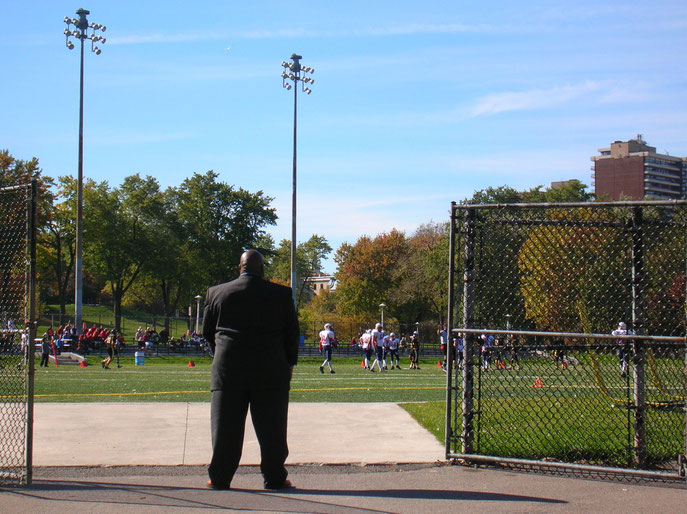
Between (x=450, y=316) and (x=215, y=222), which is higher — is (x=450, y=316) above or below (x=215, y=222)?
→ below

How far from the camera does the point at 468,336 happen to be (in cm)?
743

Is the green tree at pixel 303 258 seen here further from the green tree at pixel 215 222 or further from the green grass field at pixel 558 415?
the green grass field at pixel 558 415

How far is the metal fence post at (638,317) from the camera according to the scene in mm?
7090

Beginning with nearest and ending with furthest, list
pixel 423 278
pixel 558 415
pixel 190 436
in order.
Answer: pixel 190 436 → pixel 558 415 → pixel 423 278

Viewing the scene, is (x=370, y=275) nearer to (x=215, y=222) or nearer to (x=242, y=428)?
(x=215, y=222)

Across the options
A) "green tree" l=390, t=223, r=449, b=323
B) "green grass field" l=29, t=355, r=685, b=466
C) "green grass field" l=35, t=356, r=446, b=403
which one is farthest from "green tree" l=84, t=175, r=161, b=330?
"green grass field" l=29, t=355, r=685, b=466

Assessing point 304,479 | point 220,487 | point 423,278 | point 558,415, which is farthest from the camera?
point 423,278

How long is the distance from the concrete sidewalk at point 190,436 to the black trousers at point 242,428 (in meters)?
1.26

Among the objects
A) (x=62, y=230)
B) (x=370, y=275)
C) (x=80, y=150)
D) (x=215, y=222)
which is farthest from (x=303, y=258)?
(x=80, y=150)

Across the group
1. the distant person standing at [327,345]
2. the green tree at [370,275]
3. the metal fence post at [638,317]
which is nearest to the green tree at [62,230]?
the green tree at [370,275]

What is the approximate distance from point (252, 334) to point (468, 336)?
90.6 inches

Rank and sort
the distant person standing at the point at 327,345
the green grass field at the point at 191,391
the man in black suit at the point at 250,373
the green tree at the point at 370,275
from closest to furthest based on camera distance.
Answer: the man in black suit at the point at 250,373 → the green grass field at the point at 191,391 → the distant person standing at the point at 327,345 → the green tree at the point at 370,275

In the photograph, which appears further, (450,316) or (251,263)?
(450,316)

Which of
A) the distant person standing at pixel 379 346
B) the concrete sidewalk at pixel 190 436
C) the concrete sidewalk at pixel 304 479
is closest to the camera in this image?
the concrete sidewalk at pixel 304 479
